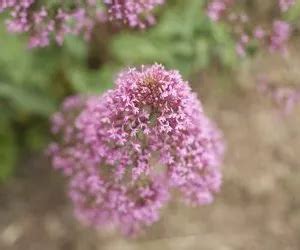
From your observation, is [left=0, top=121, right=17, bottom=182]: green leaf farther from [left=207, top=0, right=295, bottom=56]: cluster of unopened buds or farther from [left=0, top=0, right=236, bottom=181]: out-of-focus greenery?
[left=207, top=0, right=295, bottom=56]: cluster of unopened buds

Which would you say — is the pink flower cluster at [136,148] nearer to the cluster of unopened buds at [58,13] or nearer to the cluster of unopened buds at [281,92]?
the cluster of unopened buds at [58,13]

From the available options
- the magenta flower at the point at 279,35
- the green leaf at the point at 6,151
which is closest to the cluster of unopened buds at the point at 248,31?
the magenta flower at the point at 279,35

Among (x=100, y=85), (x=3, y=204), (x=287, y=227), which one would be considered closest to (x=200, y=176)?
(x=100, y=85)

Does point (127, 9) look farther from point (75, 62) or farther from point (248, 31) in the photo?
point (75, 62)

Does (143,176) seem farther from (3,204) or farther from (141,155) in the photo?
(3,204)

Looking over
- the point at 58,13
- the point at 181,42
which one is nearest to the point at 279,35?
Result: the point at 181,42
